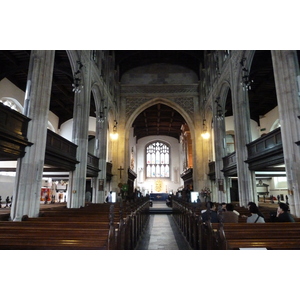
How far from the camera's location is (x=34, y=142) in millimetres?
6215

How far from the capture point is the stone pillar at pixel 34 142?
5910 millimetres

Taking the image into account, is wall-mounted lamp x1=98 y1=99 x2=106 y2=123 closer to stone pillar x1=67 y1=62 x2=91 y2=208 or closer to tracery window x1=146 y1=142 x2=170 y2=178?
stone pillar x1=67 y1=62 x2=91 y2=208

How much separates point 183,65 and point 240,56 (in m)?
9.90

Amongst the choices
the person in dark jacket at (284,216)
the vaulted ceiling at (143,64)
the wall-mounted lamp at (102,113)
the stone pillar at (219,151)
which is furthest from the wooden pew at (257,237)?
the wall-mounted lamp at (102,113)

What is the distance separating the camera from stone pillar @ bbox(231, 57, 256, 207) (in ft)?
31.1

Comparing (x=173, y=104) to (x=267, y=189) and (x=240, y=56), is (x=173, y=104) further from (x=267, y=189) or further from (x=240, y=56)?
(x=267, y=189)

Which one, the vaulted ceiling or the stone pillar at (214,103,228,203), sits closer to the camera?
the vaulted ceiling

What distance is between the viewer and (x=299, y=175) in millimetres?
6129

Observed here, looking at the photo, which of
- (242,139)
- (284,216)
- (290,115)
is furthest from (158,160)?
(284,216)

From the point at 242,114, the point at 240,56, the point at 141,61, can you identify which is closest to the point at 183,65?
the point at 141,61

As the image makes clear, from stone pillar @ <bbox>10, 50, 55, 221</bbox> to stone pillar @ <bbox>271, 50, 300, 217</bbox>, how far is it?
7.14 metres

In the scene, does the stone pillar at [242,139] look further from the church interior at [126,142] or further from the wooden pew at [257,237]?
the wooden pew at [257,237]

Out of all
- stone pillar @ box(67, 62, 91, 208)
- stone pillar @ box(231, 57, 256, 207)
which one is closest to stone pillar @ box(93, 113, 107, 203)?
stone pillar @ box(67, 62, 91, 208)

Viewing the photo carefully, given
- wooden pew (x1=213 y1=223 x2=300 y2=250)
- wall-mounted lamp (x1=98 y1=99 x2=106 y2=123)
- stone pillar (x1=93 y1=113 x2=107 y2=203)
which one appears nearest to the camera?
wooden pew (x1=213 y1=223 x2=300 y2=250)
